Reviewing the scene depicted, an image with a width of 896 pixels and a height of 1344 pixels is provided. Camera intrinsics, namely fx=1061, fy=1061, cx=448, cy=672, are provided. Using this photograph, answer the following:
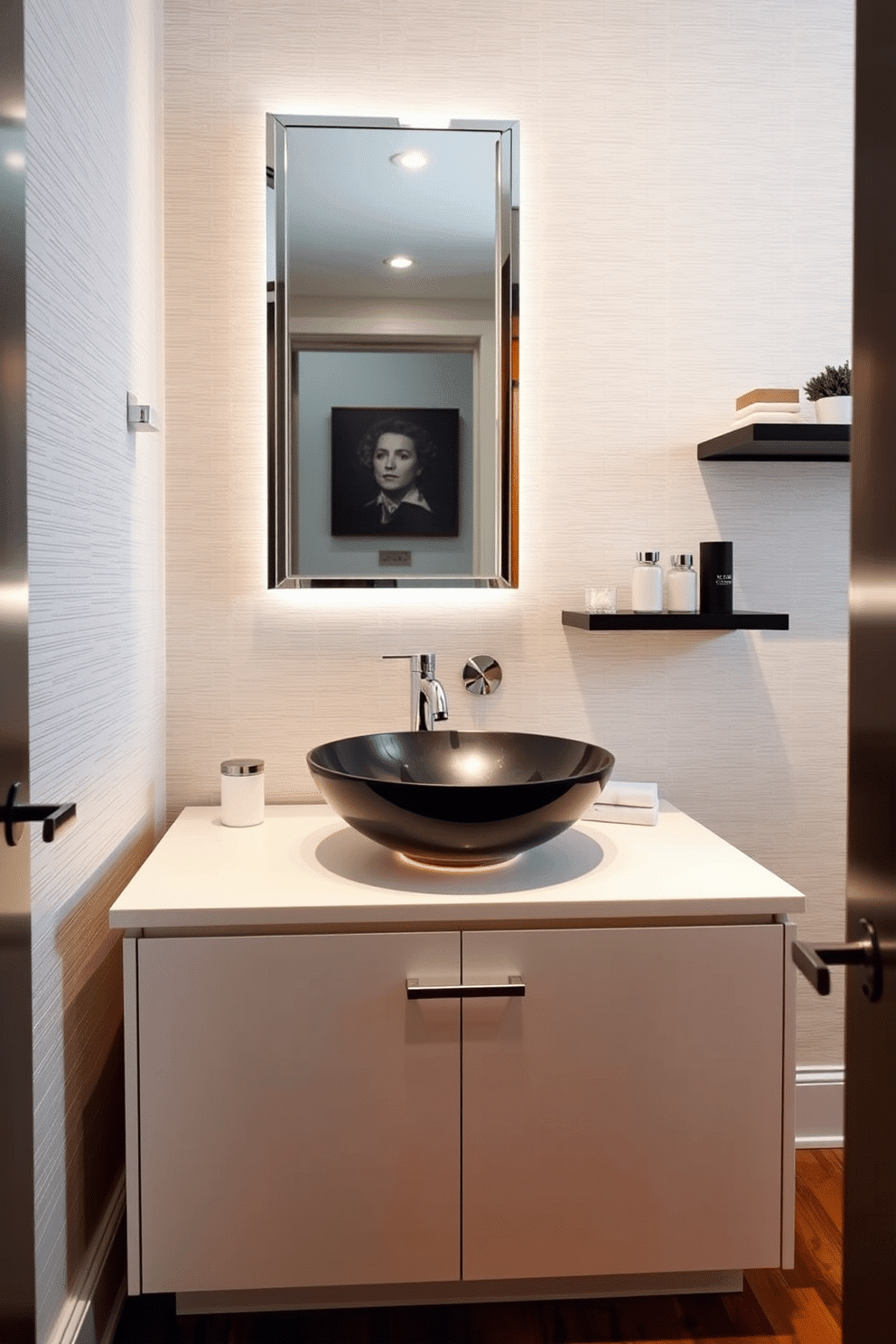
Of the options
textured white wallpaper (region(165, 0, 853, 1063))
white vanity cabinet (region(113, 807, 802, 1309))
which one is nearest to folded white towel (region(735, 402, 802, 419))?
textured white wallpaper (region(165, 0, 853, 1063))

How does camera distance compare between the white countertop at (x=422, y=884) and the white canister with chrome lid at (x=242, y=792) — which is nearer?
the white countertop at (x=422, y=884)

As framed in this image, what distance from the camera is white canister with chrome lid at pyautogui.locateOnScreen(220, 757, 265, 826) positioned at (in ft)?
6.12

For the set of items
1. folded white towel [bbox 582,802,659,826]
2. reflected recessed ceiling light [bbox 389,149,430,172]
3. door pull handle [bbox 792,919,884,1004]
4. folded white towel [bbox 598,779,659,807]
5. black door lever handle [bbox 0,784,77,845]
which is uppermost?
reflected recessed ceiling light [bbox 389,149,430,172]

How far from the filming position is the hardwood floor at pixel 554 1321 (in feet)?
5.30

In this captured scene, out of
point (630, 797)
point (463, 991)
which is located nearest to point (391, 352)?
point (630, 797)

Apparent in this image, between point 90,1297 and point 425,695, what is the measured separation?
3.41ft

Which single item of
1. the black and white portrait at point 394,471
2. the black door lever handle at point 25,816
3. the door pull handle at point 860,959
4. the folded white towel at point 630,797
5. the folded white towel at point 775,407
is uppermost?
the folded white towel at point 775,407

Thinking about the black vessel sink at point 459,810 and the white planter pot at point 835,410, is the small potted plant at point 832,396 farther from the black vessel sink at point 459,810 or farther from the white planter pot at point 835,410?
the black vessel sink at point 459,810

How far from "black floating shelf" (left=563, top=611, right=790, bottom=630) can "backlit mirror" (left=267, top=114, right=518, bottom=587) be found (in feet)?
0.75

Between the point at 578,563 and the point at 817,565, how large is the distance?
49cm

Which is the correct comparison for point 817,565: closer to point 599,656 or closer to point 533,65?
→ point 599,656

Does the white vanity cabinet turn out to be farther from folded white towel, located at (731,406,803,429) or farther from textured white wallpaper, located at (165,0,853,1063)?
folded white towel, located at (731,406,803,429)

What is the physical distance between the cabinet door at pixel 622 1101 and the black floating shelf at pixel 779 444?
2.80 ft

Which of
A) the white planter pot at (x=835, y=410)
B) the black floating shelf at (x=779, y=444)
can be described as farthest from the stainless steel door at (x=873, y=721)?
the white planter pot at (x=835, y=410)
